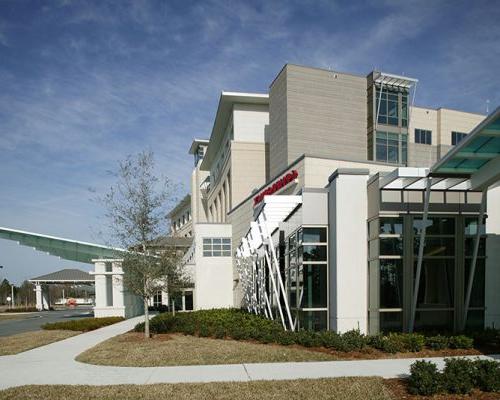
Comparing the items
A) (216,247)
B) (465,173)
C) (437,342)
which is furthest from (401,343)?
(216,247)

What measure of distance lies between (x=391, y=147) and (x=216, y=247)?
19312 millimetres

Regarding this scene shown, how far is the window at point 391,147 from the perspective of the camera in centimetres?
4038

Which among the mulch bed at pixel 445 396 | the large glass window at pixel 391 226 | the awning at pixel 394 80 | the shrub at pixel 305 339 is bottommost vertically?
the shrub at pixel 305 339

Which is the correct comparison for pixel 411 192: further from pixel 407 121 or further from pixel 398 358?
pixel 407 121

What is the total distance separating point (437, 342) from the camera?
12.2 m

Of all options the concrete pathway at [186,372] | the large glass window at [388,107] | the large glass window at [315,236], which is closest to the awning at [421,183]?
the large glass window at [315,236]

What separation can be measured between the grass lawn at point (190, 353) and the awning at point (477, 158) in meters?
6.37

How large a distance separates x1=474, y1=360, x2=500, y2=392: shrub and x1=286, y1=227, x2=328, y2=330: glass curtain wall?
6.86m

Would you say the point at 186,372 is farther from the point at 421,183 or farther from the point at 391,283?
the point at 421,183

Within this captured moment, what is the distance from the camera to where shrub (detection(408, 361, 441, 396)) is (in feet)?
25.4

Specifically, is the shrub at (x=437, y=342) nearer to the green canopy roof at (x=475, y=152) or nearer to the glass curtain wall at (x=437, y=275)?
the glass curtain wall at (x=437, y=275)

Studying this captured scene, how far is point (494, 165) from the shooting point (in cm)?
1230

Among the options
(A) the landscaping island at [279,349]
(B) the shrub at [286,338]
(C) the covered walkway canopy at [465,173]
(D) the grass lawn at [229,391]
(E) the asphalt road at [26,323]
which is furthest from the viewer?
(E) the asphalt road at [26,323]

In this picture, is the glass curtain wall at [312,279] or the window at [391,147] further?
the window at [391,147]
